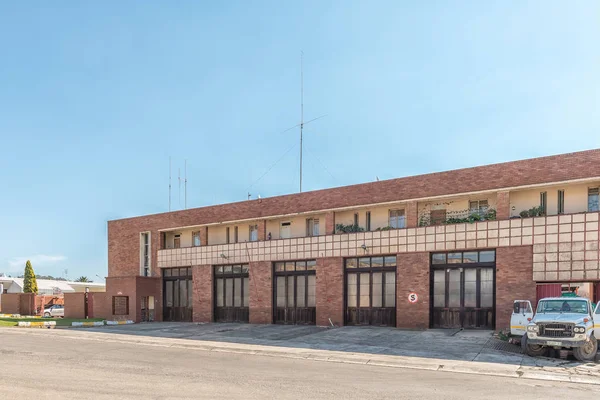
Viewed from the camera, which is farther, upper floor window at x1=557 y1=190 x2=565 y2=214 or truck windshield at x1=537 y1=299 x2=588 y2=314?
upper floor window at x1=557 y1=190 x2=565 y2=214

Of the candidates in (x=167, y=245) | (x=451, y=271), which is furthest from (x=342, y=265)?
(x=167, y=245)

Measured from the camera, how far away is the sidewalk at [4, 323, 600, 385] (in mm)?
14578

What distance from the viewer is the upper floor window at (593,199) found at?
20.9 metres

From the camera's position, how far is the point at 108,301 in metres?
36.7

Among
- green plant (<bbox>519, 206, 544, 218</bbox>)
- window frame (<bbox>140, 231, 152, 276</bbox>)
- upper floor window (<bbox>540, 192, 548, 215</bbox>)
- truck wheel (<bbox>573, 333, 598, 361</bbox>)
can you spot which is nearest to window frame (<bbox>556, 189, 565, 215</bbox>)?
upper floor window (<bbox>540, 192, 548, 215</bbox>)

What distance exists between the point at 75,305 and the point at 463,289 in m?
31.4

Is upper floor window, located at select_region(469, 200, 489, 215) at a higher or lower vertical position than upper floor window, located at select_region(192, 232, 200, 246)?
higher

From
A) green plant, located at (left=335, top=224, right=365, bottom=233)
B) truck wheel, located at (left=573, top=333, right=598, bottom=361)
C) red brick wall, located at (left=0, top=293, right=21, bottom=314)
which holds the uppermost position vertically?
green plant, located at (left=335, top=224, right=365, bottom=233)

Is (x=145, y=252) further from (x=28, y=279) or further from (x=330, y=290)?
(x=28, y=279)

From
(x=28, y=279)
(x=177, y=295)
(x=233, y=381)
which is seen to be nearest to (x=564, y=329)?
(x=233, y=381)

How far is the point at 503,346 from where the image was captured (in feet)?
61.4

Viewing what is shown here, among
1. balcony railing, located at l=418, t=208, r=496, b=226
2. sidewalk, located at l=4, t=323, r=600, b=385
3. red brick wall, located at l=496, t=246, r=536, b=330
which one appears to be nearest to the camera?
sidewalk, located at l=4, t=323, r=600, b=385

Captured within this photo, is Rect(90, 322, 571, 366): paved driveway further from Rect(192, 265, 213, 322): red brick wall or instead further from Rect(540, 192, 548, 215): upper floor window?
Rect(540, 192, 548, 215): upper floor window

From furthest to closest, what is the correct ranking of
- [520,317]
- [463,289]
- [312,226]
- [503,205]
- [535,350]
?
[312,226]
[463,289]
[503,205]
[520,317]
[535,350]
